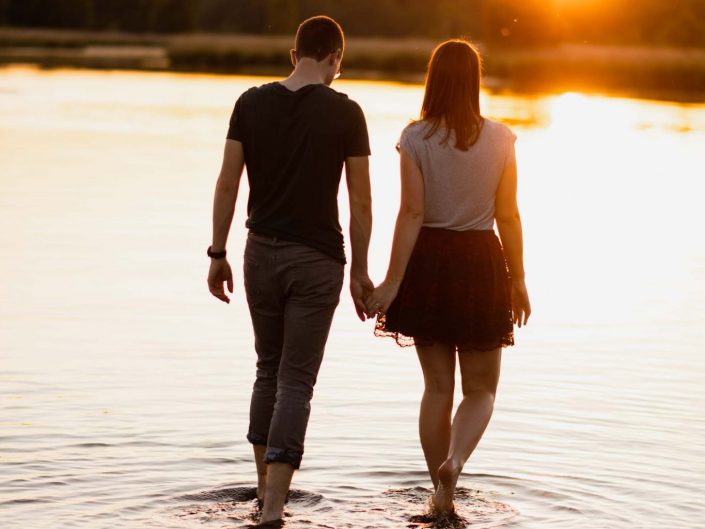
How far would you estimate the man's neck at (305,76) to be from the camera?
5477 millimetres

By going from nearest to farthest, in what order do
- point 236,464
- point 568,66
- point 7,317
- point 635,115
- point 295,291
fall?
point 295,291 < point 236,464 < point 7,317 < point 635,115 < point 568,66

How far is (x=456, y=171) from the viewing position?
5.65m

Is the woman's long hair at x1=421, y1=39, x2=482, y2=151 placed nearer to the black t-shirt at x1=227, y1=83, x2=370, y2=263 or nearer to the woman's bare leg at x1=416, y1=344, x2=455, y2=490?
the black t-shirt at x1=227, y1=83, x2=370, y2=263

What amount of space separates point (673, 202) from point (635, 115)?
50.2 ft

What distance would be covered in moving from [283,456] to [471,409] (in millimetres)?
739

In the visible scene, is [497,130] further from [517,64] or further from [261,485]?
[517,64]

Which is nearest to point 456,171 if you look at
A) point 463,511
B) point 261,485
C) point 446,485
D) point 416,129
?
point 416,129

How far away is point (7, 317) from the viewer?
941 cm

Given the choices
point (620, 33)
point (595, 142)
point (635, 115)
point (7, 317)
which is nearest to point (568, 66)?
point (620, 33)

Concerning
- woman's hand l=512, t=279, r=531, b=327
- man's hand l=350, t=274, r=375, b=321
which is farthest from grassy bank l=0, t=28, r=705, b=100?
man's hand l=350, t=274, r=375, b=321

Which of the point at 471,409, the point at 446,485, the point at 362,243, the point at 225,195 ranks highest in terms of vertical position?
the point at 225,195

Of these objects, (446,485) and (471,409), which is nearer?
(446,485)

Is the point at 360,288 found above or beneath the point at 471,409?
above

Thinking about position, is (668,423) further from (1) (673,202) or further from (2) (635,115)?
(2) (635,115)
